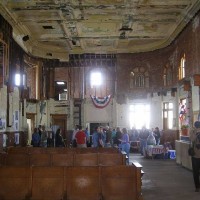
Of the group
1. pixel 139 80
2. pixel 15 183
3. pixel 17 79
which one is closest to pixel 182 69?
pixel 139 80

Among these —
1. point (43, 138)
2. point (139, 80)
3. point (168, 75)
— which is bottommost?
point (43, 138)

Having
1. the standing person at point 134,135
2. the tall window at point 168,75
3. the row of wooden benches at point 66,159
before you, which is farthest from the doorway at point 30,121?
the row of wooden benches at point 66,159

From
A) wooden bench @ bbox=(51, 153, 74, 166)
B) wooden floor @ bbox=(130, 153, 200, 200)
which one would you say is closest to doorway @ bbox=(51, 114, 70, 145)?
wooden floor @ bbox=(130, 153, 200, 200)

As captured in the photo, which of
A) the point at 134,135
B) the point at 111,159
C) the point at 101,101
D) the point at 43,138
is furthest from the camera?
the point at 101,101

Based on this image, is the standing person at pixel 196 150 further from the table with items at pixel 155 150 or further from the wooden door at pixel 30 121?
the wooden door at pixel 30 121

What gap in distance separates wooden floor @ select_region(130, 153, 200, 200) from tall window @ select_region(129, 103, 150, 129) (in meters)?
8.63

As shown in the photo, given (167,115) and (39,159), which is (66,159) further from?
(167,115)

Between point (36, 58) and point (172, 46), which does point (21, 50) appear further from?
point (172, 46)

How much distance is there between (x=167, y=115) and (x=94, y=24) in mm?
7924

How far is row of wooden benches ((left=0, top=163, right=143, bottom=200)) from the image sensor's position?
6.69 metres

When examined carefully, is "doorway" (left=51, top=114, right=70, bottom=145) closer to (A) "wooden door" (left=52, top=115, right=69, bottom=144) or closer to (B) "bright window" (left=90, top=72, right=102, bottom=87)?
(A) "wooden door" (left=52, top=115, right=69, bottom=144)

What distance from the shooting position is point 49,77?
1040 inches

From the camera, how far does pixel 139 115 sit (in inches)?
1024

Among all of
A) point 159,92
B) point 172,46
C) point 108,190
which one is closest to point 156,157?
point 159,92
